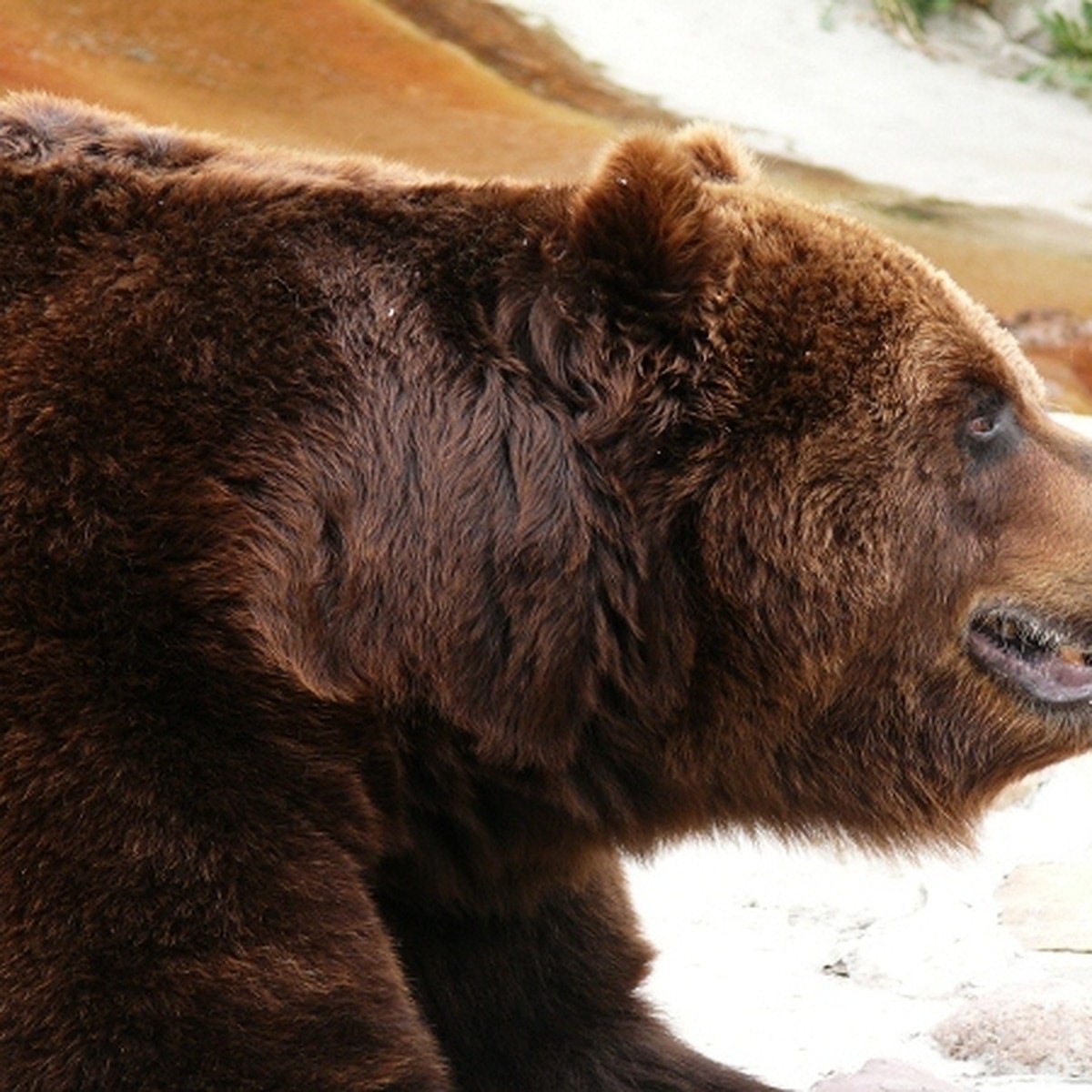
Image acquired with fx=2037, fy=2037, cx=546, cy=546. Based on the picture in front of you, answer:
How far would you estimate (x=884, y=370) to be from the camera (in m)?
3.16

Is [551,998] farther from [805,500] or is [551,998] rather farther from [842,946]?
[842,946]

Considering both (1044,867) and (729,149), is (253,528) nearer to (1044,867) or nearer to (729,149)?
(729,149)

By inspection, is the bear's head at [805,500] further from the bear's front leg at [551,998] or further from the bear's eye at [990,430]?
the bear's front leg at [551,998]

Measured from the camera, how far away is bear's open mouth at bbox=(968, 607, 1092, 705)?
329 cm

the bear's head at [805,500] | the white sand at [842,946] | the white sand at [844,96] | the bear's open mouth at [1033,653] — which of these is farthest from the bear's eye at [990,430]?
the white sand at [844,96]

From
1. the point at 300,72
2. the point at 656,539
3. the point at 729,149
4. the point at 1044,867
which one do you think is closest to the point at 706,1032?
the point at 1044,867

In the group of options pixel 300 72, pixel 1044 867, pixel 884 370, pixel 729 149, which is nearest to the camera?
pixel 884 370

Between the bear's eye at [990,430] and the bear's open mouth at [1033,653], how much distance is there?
0.26 m

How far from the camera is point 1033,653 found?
335 cm

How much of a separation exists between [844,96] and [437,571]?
323 inches

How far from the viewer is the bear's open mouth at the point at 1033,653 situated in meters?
3.29

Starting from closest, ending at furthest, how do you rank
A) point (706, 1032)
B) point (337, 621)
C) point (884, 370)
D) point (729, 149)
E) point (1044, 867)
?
1. point (337, 621)
2. point (884, 370)
3. point (729, 149)
4. point (706, 1032)
5. point (1044, 867)

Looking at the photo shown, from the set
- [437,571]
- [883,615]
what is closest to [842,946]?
[883,615]

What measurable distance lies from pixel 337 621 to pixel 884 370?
94 cm
